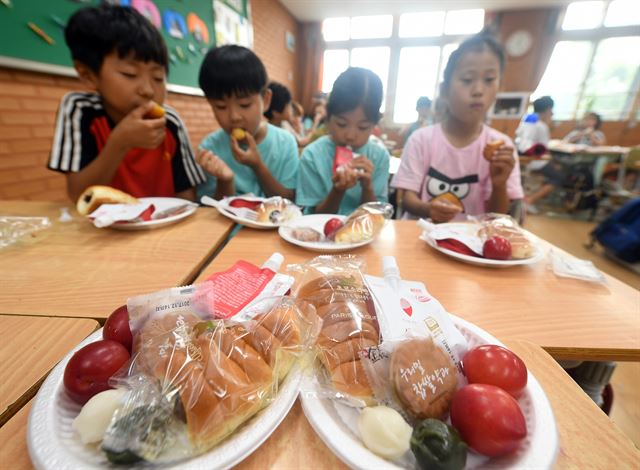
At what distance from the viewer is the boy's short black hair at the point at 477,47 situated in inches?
48.2

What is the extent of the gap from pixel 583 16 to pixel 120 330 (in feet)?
29.9

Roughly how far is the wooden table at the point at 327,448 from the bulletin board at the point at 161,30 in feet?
7.09

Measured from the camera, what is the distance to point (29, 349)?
1.43ft

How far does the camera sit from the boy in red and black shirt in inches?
43.6

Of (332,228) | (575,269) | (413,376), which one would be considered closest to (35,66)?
(332,228)

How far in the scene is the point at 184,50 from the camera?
309 centimetres

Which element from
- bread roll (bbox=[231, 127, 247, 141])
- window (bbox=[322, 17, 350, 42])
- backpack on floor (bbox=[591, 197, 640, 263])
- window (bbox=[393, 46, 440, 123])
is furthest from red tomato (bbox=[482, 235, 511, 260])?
window (bbox=[322, 17, 350, 42])

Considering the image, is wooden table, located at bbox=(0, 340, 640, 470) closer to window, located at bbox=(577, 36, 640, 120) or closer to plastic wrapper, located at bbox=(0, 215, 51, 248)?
plastic wrapper, located at bbox=(0, 215, 51, 248)

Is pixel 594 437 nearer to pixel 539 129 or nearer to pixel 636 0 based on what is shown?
pixel 539 129

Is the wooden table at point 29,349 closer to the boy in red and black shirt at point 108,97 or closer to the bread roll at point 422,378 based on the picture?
the bread roll at point 422,378

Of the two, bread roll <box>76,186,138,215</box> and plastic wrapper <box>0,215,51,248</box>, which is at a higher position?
bread roll <box>76,186,138,215</box>

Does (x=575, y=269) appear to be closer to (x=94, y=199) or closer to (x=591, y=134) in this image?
(x=94, y=199)

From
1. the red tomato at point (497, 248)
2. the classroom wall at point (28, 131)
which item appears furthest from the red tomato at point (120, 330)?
the classroom wall at point (28, 131)

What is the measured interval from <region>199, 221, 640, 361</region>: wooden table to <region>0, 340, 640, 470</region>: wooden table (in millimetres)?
148
